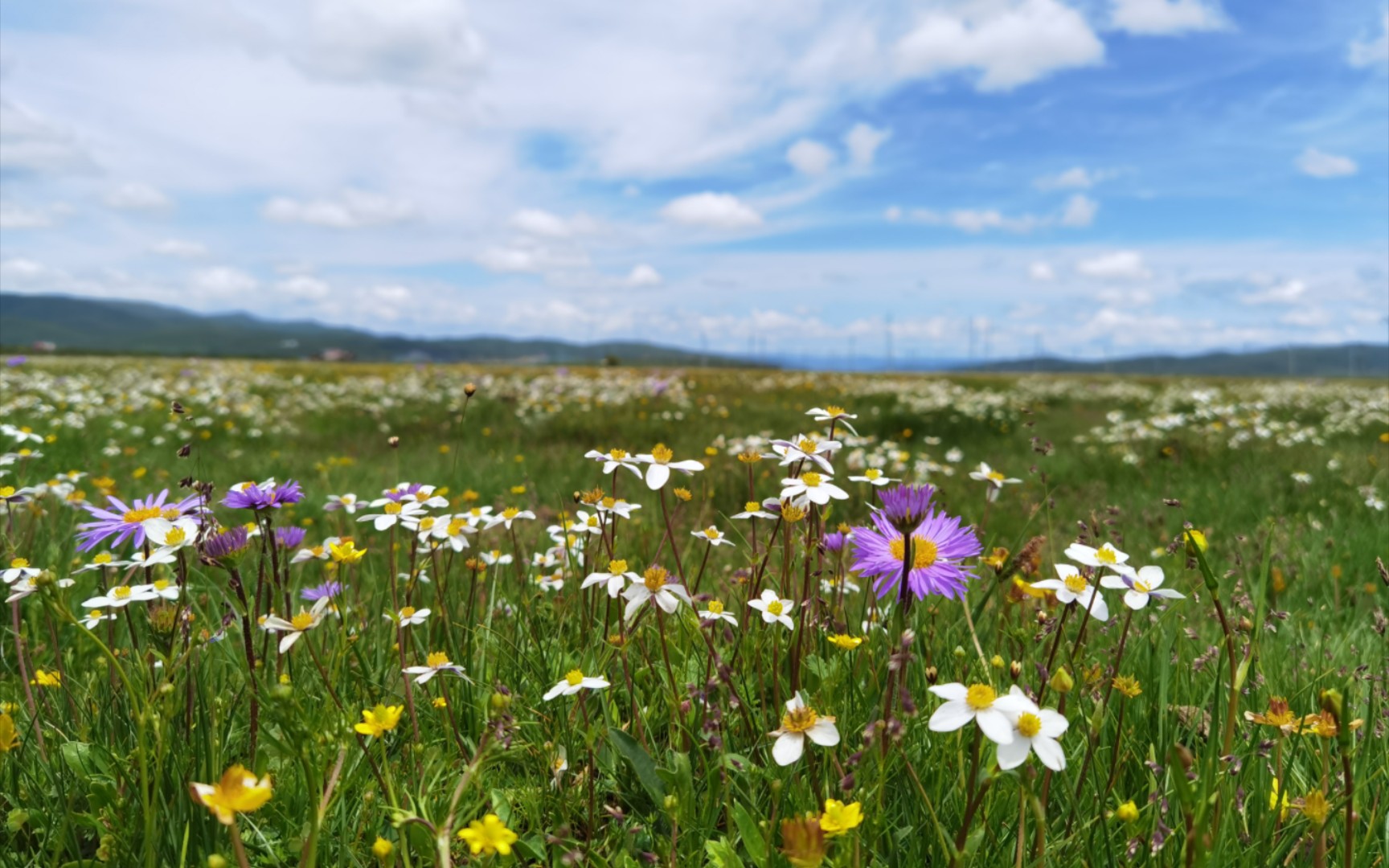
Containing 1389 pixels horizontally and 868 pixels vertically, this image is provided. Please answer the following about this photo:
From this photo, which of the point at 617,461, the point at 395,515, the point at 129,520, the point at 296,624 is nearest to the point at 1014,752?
the point at 617,461

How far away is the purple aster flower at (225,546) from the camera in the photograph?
1.48m

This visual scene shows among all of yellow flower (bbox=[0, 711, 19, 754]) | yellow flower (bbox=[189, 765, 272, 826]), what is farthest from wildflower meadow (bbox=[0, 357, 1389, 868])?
yellow flower (bbox=[0, 711, 19, 754])

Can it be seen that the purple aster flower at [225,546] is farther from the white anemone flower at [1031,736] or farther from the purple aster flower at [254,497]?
the white anemone flower at [1031,736]

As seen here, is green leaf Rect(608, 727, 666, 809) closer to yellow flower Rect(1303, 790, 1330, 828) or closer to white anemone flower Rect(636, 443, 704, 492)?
white anemone flower Rect(636, 443, 704, 492)

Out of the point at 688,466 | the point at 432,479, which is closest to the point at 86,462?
the point at 432,479

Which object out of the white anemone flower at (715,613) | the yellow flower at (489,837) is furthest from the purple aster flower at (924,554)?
the yellow flower at (489,837)

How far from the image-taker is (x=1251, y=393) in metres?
14.8

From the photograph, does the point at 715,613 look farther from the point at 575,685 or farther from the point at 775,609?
the point at 575,685

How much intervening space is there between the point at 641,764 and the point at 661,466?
589 mm

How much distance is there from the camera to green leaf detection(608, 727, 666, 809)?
143 cm

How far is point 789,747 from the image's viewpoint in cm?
115

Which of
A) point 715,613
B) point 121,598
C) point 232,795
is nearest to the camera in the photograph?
point 232,795

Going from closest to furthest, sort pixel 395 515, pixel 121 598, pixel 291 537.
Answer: pixel 121 598 < pixel 395 515 < pixel 291 537

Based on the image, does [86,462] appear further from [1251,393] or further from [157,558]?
[1251,393]
